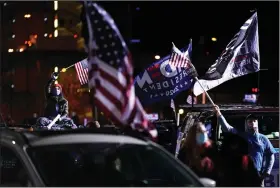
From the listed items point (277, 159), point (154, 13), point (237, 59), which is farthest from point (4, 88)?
point (277, 159)

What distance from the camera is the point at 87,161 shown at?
6.00 metres

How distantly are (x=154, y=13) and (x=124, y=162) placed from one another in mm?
23442

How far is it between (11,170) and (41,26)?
23.4 metres

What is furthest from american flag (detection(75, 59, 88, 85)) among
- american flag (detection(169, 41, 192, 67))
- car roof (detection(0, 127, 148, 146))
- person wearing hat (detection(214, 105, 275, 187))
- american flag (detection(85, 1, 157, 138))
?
american flag (detection(85, 1, 157, 138))

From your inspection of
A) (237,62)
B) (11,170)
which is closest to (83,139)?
(11,170)

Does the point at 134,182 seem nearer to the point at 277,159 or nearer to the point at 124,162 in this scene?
the point at 124,162

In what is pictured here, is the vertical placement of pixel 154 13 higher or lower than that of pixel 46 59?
higher

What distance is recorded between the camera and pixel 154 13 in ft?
95.2

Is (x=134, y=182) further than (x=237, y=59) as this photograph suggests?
No

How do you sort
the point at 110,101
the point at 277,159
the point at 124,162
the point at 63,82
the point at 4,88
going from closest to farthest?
the point at 110,101 < the point at 124,162 < the point at 277,159 < the point at 63,82 < the point at 4,88

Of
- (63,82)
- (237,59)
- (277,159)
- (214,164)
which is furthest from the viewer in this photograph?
(63,82)

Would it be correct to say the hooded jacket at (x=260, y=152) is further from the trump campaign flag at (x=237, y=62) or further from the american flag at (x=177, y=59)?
the trump campaign flag at (x=237, y=62)

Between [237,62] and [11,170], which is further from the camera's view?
[237,62]

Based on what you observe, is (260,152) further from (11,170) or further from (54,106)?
(54,106)
